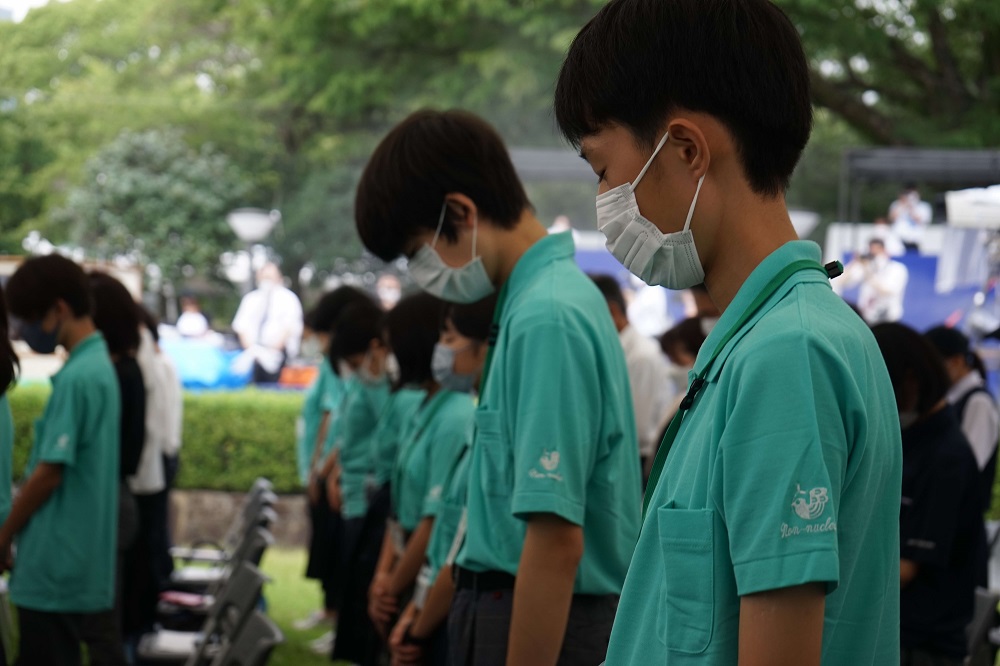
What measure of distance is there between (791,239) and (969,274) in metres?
12.0

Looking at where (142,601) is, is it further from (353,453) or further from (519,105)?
(519,105)

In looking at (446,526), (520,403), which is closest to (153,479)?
(446,526)

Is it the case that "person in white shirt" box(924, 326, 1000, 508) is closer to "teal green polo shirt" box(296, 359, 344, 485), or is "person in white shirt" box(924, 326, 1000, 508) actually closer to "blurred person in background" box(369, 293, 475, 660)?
"blurred person in background" box(369, 293, 475, 660)

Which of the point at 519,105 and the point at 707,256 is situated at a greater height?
the point at 519,105

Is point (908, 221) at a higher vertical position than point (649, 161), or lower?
higher

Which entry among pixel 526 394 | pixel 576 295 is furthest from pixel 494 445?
pixel 576 295

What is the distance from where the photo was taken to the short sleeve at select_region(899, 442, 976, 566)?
3482 mm

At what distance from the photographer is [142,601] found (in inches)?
228

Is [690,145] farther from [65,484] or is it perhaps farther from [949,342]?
[949,342]

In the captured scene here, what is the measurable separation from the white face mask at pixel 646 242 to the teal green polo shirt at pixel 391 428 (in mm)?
3748

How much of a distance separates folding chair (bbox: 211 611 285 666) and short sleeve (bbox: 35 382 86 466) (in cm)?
114

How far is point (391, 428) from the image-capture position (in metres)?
5.43

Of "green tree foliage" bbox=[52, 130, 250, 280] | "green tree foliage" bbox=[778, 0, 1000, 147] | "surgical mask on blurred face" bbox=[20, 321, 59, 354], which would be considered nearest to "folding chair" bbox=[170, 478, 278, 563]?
"surgical mask on blurred face" bbox=[20, 321, 59, 354]

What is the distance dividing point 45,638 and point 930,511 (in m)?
2.91
